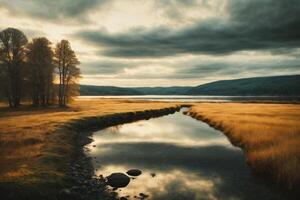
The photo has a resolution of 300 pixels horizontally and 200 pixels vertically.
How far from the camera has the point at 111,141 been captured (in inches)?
1248

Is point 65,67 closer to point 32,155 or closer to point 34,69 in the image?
point 34,69

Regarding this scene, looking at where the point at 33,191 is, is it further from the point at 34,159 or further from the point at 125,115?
the point at 125,115

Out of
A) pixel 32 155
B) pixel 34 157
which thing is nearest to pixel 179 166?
pixel 34 157

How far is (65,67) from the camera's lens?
7394 cm

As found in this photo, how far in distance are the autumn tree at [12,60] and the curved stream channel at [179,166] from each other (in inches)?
1603

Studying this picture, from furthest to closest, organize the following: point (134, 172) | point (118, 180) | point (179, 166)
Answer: point (179, 166)
point (134, 172)
point (118, 180)

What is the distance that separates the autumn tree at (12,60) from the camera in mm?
63906

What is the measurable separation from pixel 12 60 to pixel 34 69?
5.46 meters

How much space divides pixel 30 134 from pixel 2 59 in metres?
45.2

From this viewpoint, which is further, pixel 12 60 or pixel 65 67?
pixel 65 67

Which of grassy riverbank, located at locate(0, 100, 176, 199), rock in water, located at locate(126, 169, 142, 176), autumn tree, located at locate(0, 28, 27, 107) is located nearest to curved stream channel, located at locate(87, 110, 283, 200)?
rock in water, located at locate(126, 169, 142, 176)

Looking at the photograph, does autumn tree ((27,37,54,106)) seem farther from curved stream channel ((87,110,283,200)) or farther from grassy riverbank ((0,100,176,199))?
grassy riverbank ((0,100,176,199))

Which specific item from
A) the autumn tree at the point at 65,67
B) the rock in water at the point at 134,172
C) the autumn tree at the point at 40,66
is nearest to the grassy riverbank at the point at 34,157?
the rock in water at the point at 134,172

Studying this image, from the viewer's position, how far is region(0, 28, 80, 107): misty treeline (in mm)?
64438
